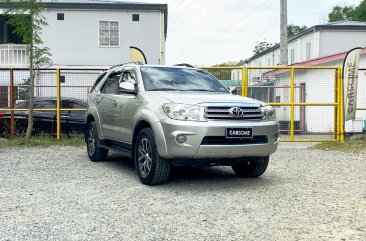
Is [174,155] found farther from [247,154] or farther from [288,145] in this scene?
[288,145]

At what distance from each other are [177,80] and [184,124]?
5.47ft

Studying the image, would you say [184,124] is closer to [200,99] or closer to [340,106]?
[200,99]

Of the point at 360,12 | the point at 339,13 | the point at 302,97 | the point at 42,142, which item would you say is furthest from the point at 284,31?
the point at 339,13

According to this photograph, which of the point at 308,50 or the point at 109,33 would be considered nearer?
the point at 109,33

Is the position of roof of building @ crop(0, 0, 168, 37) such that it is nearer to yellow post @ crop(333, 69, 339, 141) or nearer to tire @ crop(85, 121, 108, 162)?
yellow post @ crop(333, 69, 339, 141)

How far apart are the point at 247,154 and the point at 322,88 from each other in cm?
1086

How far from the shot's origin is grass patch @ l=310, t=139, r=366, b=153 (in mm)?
11698

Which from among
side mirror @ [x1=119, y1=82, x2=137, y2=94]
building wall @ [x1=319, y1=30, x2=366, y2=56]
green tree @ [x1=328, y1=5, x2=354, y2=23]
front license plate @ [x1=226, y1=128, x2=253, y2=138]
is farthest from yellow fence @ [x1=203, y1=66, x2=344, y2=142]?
green tree @ [x1=328, y1=5, x2=354, y2=23]

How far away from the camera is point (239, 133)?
21.0 feet

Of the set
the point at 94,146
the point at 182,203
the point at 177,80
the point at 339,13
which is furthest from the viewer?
the point at 339,13

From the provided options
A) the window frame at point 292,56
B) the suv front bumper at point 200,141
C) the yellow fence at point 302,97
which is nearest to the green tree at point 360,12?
the window frame at point 292,56

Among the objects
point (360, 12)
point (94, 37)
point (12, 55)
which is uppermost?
point (360, 12)

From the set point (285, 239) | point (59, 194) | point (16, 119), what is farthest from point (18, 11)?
point (285, 239)

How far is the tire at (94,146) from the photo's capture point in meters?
9.04
